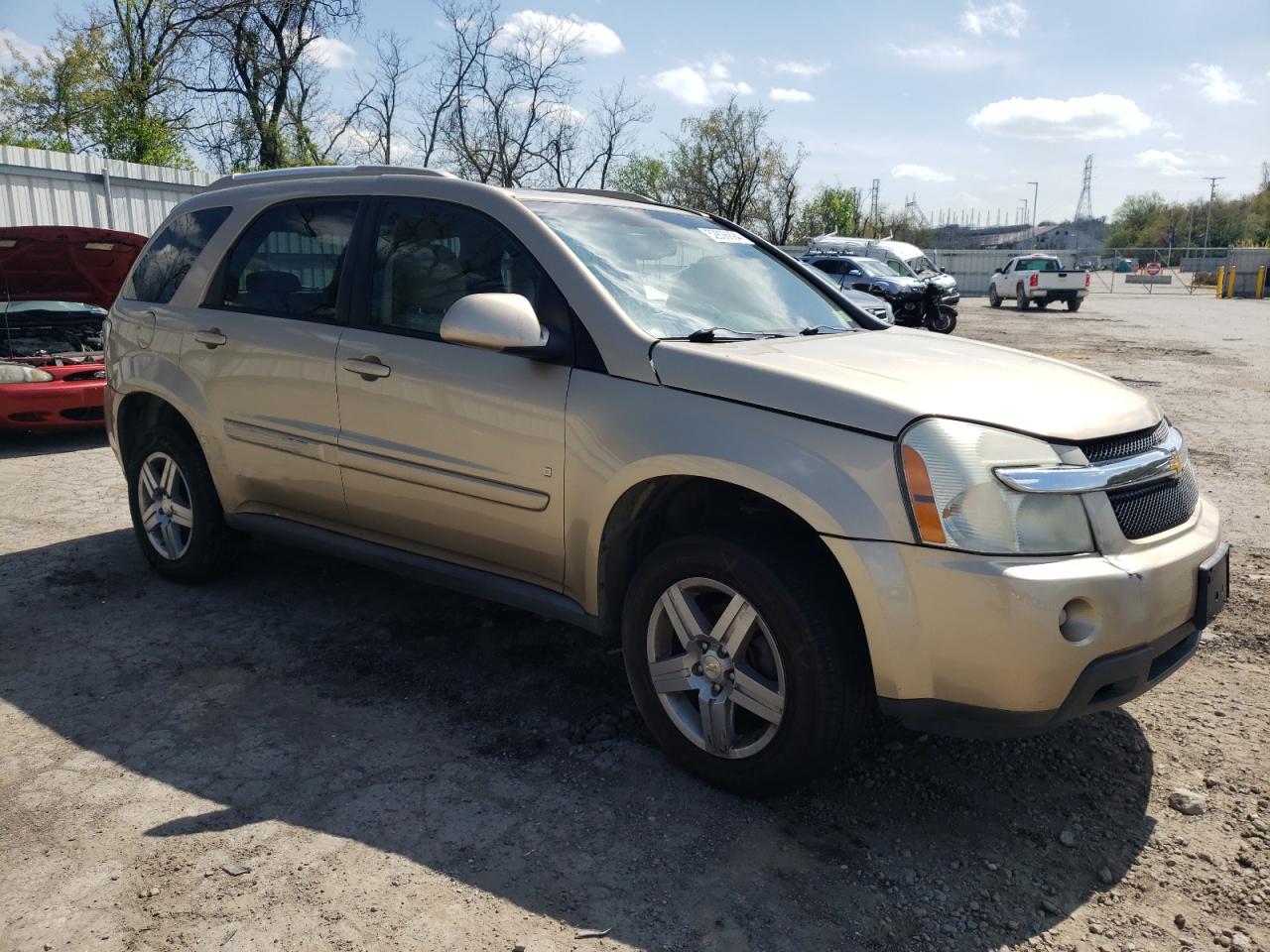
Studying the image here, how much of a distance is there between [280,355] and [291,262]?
0.43 meters

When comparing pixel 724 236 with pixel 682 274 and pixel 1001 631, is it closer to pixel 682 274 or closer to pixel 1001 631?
pixel 682 274

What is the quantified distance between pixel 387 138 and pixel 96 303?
22.0 metres

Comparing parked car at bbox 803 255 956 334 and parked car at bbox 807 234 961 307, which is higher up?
parked car at bbox 807 234 961 307

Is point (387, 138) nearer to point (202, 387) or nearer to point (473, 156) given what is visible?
point (473, 156)

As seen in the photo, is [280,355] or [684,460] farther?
[280,355]

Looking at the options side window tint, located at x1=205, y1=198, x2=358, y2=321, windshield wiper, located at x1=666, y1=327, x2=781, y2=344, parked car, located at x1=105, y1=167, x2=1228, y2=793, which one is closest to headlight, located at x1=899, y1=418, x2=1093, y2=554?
parked car, located at x1=105, y1=167, x2=1228, y2=793

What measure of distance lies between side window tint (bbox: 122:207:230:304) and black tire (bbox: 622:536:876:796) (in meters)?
2.96

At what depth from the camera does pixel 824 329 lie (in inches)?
146

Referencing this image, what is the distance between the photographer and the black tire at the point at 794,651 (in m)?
2.62

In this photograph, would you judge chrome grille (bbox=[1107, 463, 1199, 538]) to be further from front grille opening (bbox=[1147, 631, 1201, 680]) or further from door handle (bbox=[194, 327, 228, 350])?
door handle (bbox=[194, 327, 228, 350])

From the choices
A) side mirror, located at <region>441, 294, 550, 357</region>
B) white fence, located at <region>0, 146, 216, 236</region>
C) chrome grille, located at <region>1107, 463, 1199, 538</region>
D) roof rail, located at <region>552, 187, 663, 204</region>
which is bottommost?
chrome grille, located at <region>1107, 463, 1199, 538</region>

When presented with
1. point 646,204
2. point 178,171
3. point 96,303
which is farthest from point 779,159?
point 646,204

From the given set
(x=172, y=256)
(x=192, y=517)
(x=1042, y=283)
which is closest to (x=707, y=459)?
(x=192, y=517)

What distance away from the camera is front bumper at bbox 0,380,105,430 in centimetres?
780
